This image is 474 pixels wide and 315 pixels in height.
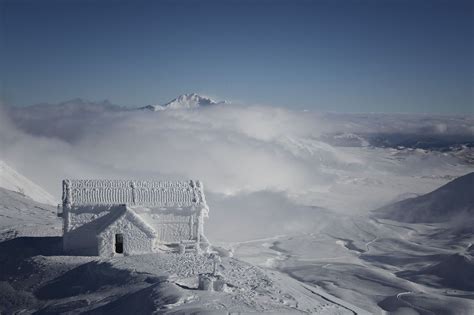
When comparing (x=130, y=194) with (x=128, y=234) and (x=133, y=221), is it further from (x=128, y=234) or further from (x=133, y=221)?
(x=128, y=234)

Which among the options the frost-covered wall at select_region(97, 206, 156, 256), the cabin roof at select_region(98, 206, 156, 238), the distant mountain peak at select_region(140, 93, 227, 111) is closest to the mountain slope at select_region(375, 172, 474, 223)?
the cabin roof at select_region(98, 206, 156, 238)

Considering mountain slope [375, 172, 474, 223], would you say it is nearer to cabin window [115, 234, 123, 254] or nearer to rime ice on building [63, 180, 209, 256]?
rime ice on building [63, 180, 209, 256]

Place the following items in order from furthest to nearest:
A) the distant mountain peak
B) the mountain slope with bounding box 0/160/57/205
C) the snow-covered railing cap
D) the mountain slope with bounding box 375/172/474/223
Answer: the distant mountain peak, the mountain slope with bounding box 0/160/57/205, the mountain slope with bounding box 375/172/474/223, the snow-covered railing cap

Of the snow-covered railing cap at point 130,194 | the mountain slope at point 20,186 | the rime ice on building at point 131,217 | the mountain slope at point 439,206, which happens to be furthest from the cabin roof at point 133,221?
the mountain slope at point 439,206

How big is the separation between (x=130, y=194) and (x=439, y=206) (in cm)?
2943

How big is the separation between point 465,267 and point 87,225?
62.2 ft

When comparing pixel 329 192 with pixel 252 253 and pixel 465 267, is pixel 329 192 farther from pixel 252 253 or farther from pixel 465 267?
pixel 465 267

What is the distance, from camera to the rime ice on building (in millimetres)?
22406

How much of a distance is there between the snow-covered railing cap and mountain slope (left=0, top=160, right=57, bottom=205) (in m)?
20.8

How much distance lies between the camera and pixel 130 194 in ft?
79.0

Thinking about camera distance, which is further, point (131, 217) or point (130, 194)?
point (130, 194)

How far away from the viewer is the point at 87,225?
23.2 m

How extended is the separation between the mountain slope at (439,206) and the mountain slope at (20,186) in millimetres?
31705

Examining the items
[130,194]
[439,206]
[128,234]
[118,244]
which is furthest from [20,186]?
[439,206]
